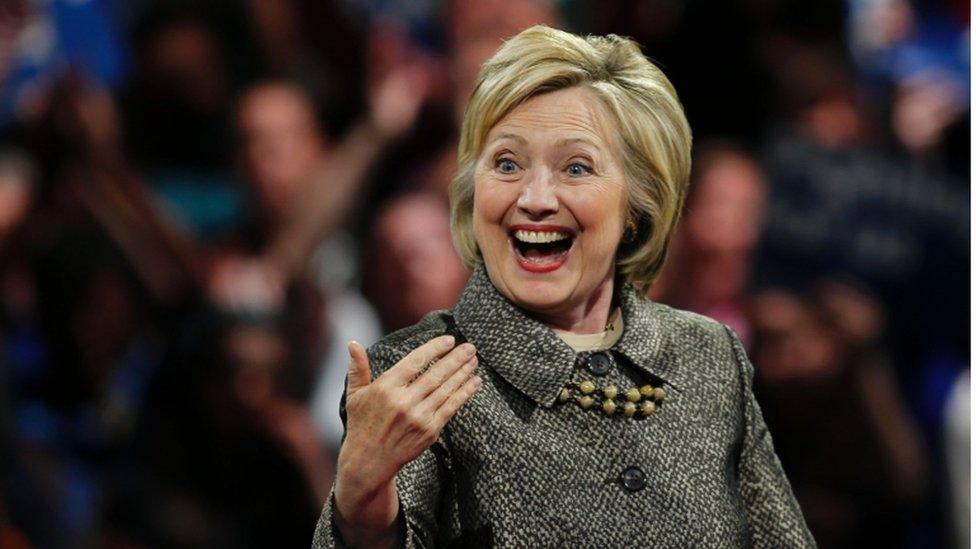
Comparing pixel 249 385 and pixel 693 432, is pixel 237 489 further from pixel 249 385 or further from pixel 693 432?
pixel 693 432

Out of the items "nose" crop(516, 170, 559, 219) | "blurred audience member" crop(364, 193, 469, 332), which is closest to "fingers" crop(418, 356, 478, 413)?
"nose" crop(516, 170, 559, 219)

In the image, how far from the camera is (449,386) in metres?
1.54

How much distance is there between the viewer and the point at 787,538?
1.86 meters

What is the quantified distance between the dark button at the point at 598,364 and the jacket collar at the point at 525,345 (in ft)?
0.08

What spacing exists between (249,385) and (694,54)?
66.4 inches

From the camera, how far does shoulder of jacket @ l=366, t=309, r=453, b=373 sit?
1719mm

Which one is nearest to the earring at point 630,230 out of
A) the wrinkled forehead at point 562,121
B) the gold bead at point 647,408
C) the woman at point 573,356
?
the woman at point 573,356

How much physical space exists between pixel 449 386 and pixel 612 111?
0.44 m

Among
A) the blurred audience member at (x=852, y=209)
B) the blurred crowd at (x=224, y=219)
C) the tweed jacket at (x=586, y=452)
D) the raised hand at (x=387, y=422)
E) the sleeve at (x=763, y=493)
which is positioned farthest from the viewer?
the blurred audience member at (x=852, y=209)

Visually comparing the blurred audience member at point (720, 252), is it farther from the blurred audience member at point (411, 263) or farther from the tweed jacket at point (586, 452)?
the tweed jacket at point (586, 452)

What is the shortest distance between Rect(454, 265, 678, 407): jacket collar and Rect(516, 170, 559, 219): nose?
0.12 meters

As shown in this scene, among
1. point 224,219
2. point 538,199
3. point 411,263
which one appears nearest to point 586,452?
point 538,199

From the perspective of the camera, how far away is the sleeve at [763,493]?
186 centimetres

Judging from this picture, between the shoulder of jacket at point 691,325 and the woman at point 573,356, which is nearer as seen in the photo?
the woman at point 573,356
